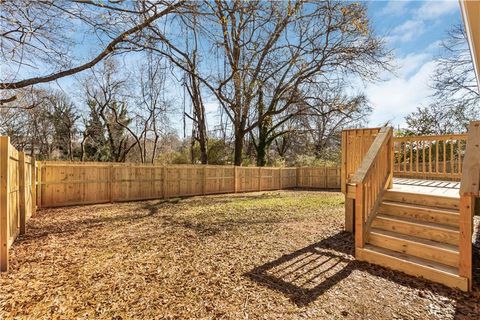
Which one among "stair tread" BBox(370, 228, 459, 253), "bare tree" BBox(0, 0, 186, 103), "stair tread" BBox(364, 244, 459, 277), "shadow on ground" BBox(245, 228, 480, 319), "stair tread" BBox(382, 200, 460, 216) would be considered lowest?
"shadow on ground" BBox(245, 228, 480, 319)

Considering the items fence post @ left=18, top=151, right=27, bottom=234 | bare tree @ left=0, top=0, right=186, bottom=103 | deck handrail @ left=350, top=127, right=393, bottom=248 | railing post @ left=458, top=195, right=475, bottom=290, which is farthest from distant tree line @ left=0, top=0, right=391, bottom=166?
railing post @ left=458, top=195, right=475, bottom=290

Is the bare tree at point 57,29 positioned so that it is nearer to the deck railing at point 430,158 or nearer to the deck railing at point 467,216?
the deck railing at point 467,216

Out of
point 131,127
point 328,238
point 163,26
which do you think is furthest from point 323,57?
point 131,127

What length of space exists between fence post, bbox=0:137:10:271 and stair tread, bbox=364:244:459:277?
4.68m

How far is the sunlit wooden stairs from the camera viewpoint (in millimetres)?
2938

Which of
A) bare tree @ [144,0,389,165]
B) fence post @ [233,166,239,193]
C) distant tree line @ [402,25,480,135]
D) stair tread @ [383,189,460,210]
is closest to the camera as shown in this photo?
stair tread @ [383,189,460,210]

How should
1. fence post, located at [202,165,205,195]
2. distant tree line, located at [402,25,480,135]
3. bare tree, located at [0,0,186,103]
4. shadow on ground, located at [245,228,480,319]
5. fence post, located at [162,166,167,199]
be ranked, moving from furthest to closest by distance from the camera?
fence post, located at [202,165,205,195] → distant tree line, located at [402,25,480,135] → fence post, located at [162,166,167,199] → bare tree, located at [0,0,186,103] → shadow on ground, located at [245,228,480,319]

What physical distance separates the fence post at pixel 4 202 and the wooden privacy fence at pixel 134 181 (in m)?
5.03

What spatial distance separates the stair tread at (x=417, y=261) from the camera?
2.86m

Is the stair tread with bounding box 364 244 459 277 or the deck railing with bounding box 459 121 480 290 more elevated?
the deck railing with bounding box 459 121 480 290

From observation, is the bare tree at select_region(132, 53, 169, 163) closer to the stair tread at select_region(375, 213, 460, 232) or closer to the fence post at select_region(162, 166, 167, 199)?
the fence post at select_region(162, 166, 167, 199)

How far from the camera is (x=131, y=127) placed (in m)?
19.2

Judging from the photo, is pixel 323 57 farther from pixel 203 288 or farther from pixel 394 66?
pixel 203 288

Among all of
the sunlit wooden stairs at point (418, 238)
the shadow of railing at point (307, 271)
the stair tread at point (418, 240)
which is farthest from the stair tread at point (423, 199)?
the shadow of railing at point (307, 271)
